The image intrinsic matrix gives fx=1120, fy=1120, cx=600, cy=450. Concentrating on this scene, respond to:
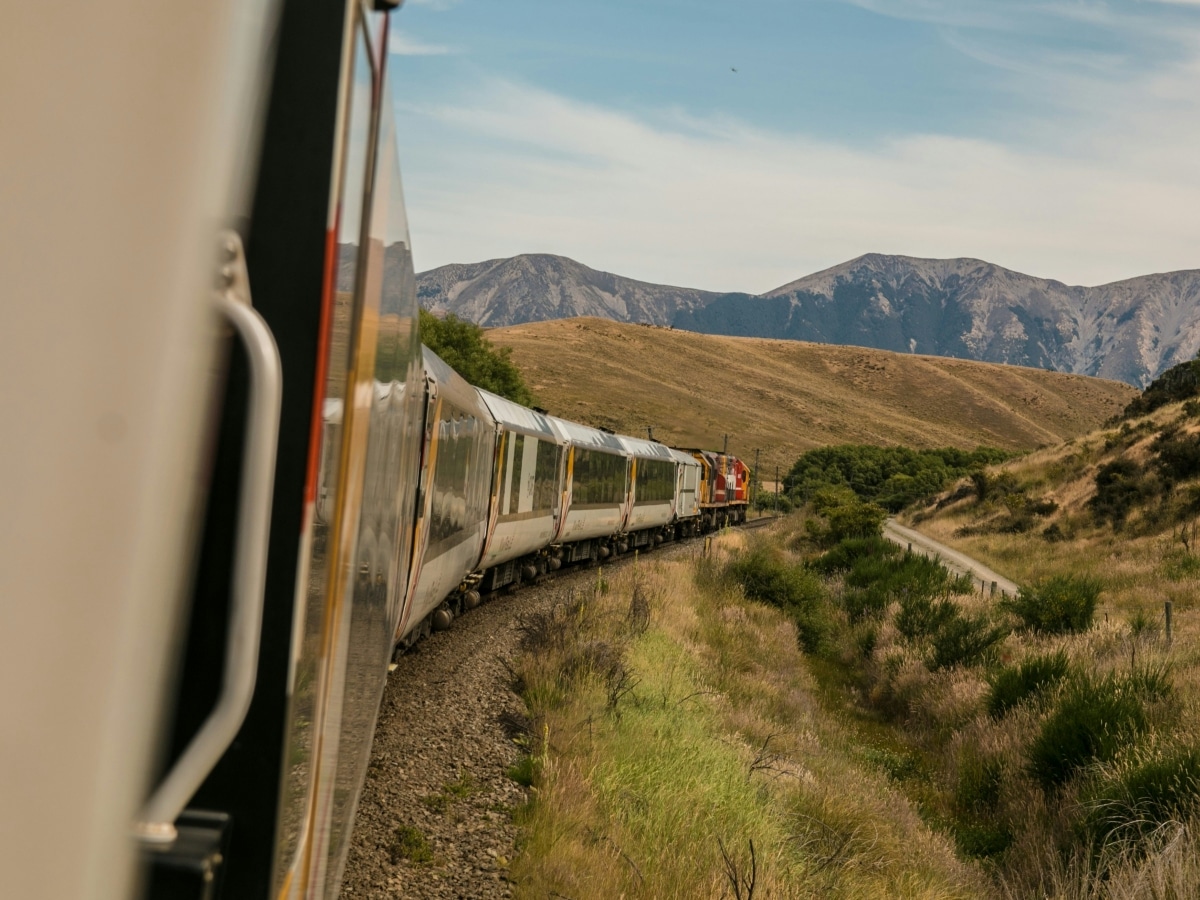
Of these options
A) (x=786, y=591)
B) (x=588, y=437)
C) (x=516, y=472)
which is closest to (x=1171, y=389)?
(x=786, y=591)

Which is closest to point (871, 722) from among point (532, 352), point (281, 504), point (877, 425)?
point (281, 504)

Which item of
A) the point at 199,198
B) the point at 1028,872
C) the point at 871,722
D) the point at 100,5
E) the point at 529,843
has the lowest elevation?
the point at 871,722

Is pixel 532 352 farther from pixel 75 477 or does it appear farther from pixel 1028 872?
pixel 75 477

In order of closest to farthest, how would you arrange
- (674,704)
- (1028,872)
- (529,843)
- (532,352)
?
(529,843), (1028,872), (674,704), (532,352)

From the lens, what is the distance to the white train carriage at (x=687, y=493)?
35366 millimetres

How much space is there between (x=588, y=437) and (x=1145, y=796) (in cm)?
1373

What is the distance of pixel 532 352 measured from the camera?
12975 centimetres

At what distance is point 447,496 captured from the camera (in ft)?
34.4

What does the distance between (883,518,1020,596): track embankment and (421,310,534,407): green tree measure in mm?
22551

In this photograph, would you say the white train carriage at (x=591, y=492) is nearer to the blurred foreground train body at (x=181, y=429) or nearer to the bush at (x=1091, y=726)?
the bush at (x=1091, y=726)

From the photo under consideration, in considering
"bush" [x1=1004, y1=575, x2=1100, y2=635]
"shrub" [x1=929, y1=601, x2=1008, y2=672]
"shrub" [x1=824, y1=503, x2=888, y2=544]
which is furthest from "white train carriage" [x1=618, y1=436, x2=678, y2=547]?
"bush" [x1=1004, y1=575, x2=1100, y2=635]

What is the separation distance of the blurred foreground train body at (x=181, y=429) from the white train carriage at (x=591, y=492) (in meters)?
17.2

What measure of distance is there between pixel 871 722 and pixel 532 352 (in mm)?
114107

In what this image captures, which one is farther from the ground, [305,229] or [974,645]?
[305,229]
